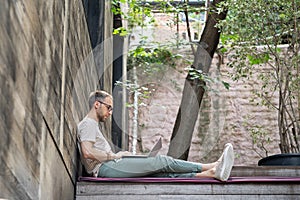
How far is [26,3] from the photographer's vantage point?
286 centimetres

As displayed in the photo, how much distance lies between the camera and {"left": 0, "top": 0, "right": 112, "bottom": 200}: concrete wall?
2490 mm

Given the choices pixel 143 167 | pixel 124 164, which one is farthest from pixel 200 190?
pixel 124 164

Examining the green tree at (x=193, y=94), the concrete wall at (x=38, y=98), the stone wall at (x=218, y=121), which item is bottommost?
the stone wall at (x=218, y=121)

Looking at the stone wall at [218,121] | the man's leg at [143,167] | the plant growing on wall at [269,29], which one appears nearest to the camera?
the man's leg at [143,167]

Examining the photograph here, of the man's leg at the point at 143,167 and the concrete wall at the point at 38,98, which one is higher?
the concrete wall at the point at 38,98

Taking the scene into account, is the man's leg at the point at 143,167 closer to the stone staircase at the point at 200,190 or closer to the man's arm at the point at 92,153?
the man's arm at the point at 92,153

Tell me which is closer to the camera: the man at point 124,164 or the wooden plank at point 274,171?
the man at point 124,164

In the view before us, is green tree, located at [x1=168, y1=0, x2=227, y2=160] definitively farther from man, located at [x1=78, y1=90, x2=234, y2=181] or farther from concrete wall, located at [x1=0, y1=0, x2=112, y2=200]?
concrete wall, located at [x1=0, y1=0, x2=112, y2=200]

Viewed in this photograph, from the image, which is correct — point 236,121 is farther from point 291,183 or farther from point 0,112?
point 0,112

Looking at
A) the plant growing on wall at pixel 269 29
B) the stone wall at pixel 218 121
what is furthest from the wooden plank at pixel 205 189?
the stone wall at pixel 218 121

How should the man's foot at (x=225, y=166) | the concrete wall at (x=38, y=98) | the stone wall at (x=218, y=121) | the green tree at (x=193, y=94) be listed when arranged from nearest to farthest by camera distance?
1. the concrete wall at (x=38, y=98)
2. the man's foot at (x=225, y=166)
3. the green tree at (x=193, y=94)
4. the stone wall at (x=218, y=121)

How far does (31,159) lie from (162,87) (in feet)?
27.1

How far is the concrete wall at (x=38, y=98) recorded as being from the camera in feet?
8.17

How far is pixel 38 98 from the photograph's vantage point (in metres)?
3.17
